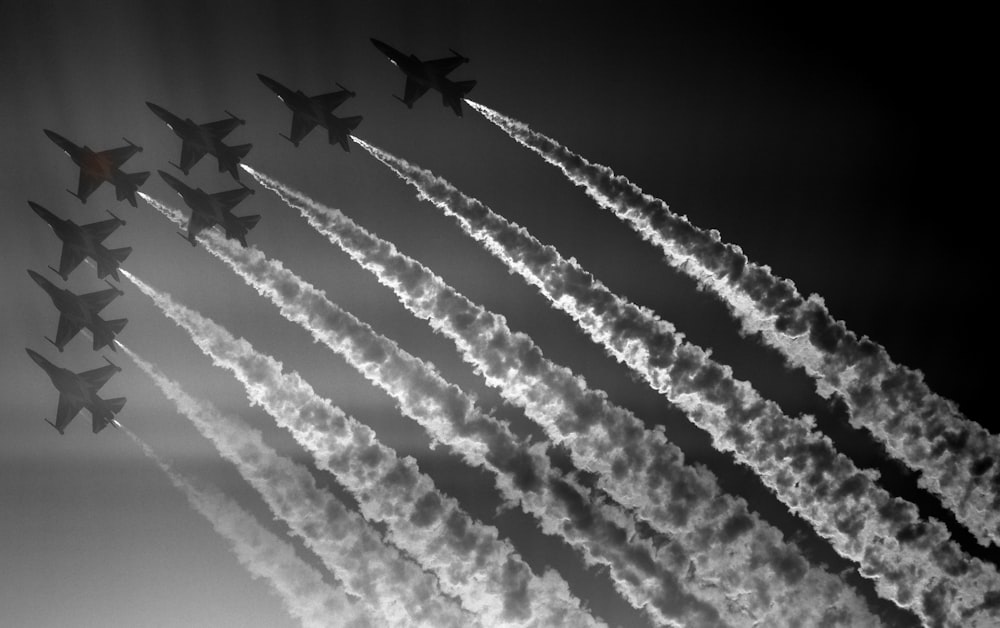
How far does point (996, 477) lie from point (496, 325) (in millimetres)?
27521

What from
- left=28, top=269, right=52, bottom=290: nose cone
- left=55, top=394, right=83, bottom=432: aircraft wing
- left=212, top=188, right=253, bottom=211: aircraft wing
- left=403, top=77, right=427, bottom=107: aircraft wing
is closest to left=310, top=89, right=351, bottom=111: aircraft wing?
left=403, top=77, right=427, bottom=107: aircraft wing

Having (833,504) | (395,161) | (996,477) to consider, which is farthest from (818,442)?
(395,161)

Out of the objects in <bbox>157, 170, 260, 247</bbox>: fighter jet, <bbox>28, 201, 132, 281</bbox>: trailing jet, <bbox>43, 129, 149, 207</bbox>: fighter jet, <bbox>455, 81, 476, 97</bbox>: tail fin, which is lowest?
<bbox>28, 201, 132, 281</bbox>: trailing jet

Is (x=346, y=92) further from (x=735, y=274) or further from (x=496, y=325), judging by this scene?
(x=735, y=274)

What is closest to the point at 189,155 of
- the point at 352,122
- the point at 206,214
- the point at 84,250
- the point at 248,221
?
the point at 206,214

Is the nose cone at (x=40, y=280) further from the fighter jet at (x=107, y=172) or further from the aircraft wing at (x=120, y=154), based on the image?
the aircraft wing at (x=120, y=154)

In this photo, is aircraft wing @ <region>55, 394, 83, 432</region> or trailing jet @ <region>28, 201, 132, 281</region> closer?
trailing jet @ <region>28, 201, 132, 281</region>

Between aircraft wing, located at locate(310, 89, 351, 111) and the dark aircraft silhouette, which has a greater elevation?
aircraft wing, located at locate(310, 89, 351, 111)

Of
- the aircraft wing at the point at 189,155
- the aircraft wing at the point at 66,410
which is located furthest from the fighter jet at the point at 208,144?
the aircraft wing at the point at 66,410

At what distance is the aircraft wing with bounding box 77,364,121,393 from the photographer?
5644 centimetres

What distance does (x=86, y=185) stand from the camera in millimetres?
54375

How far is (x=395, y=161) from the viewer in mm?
50938

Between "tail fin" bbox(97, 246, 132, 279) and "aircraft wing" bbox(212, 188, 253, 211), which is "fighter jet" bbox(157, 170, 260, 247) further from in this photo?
"tail fin" bbox(97, 246, 132, 279)

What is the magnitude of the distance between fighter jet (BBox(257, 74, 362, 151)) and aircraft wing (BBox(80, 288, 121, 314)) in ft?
53.7
